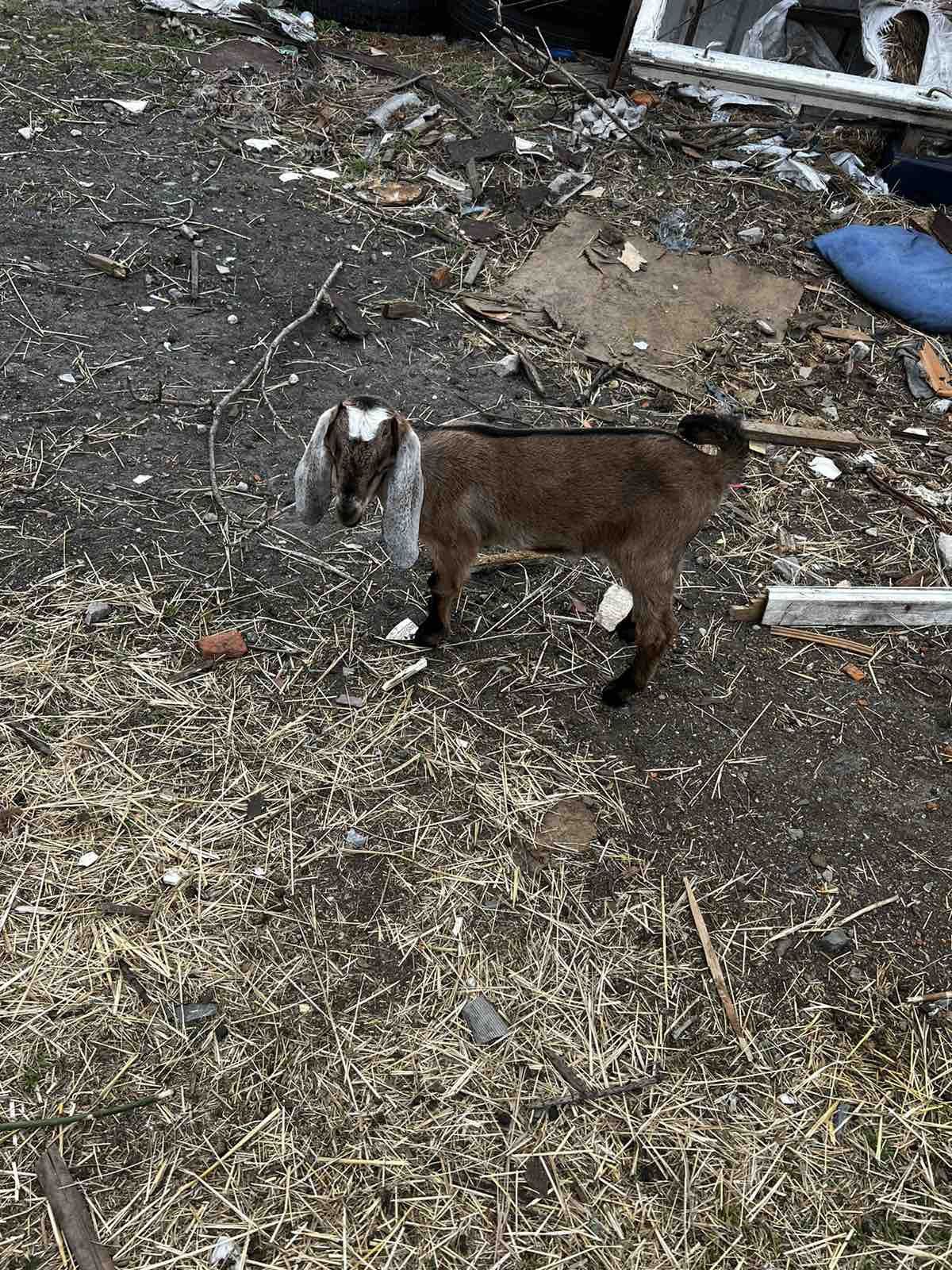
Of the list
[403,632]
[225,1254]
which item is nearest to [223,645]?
[403,632]

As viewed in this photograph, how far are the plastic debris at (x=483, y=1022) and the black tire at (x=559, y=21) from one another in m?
9.39

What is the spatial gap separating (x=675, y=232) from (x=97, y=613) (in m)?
5.34

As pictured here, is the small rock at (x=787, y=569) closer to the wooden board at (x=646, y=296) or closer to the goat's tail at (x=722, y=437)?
the goat's tail at (x=722, y=437)

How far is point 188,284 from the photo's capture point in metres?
6.07

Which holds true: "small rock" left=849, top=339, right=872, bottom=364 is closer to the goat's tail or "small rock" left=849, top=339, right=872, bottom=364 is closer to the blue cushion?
the blue cushion

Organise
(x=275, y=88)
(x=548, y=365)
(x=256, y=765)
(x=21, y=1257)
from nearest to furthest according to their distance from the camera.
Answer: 1. (x=21, y=1257)
2. (x=256, y=765)
3. (x=548, y=365)
4. (x=275, y=88)

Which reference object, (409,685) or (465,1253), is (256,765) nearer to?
(409,685)

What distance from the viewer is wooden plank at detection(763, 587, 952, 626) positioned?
4430 mm

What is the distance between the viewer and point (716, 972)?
3266mm

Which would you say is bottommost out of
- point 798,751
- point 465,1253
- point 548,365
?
point 465,1253

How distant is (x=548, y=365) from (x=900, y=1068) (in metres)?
4.46

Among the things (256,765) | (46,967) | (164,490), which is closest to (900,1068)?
(256,765)

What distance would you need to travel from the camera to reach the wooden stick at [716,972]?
3127 mm

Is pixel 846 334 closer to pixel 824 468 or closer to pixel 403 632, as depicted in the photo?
pixel 824 468
